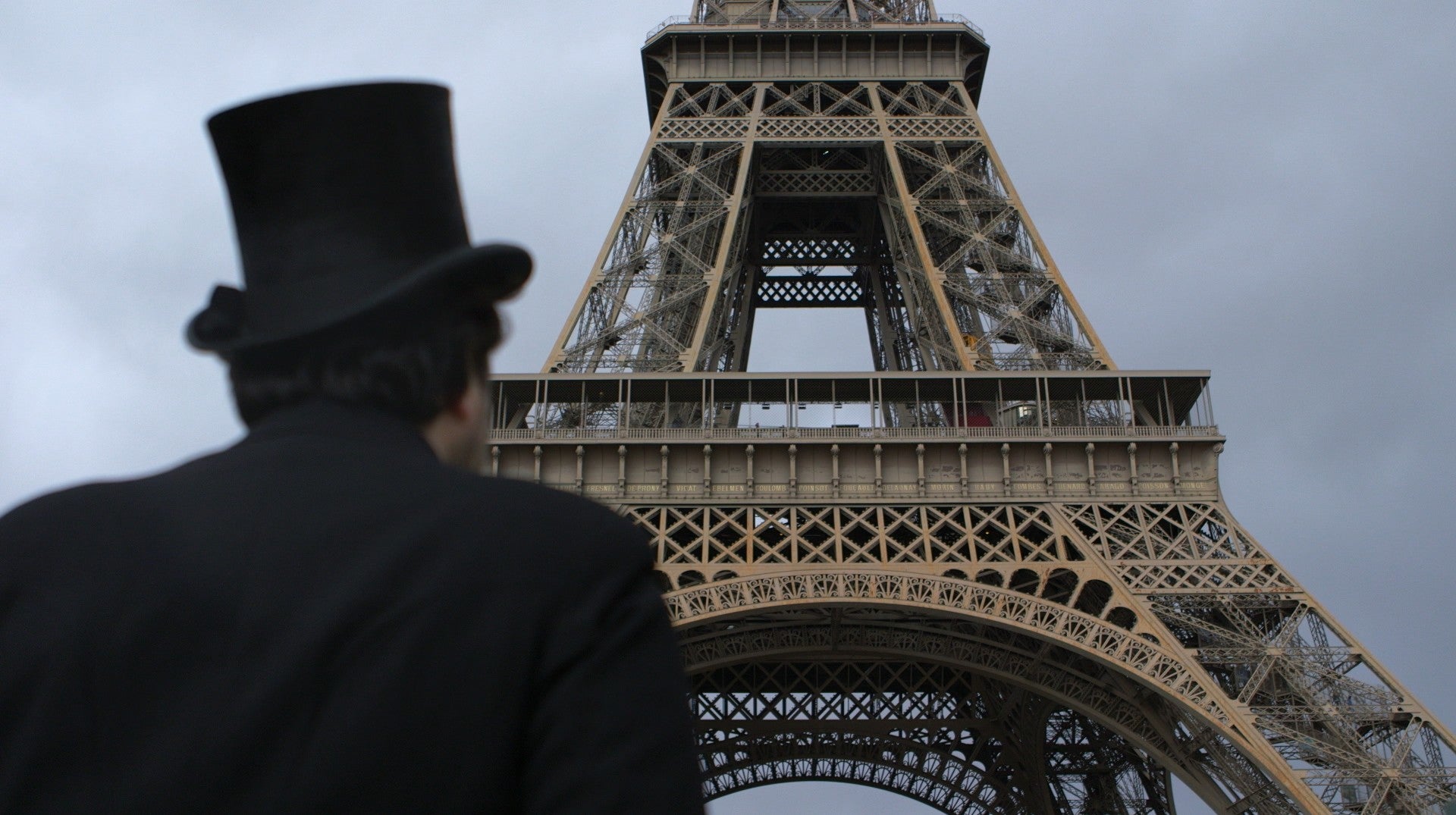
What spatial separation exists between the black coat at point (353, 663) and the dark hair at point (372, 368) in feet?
0.58

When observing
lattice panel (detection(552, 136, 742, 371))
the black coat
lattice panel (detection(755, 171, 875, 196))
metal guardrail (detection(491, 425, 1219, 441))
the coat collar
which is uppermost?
lattice panel (detection(755, 171, 875, 196))

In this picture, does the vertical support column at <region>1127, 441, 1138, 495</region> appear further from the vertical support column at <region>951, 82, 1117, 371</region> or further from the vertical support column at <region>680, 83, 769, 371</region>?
the vertical support column at <region>680, 83, 769, 371</region>

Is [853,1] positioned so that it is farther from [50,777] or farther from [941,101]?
[50,777]

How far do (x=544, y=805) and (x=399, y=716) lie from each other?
194 millimetres

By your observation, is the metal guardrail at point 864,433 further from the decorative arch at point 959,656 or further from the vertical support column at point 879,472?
the decorative arch at point 959,656

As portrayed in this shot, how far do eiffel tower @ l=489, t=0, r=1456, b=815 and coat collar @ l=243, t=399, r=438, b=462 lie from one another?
55.5 ft

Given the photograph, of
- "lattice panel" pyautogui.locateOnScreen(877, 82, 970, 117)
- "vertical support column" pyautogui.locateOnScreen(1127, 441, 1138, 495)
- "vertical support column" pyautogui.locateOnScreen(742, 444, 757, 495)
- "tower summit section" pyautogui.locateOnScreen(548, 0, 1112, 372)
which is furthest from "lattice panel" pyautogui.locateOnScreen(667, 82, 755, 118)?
"vertical support column" pyautogui.locateOnScreen(1127, 441, 1138, 495)

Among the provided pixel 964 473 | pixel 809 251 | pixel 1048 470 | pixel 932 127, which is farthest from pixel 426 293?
pixel 809 251

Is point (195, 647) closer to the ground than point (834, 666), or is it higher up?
higher up

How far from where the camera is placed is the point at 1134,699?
2156 centimetres

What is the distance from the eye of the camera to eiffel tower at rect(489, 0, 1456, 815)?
2036 cm

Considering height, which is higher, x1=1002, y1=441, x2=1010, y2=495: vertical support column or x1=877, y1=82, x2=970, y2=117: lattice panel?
x1=877, y1=82, x2=970, y2=117: lattice panel

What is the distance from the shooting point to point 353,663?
1.59m

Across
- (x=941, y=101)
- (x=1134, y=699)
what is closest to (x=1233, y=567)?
(x=1134, y=699)
